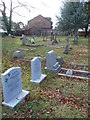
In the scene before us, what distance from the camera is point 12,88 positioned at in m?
3.58

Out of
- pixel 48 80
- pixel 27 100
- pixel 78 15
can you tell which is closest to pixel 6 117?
pixel 27 100

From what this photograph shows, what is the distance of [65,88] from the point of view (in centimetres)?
479

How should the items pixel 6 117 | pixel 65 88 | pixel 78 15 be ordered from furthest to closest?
pixel 78 15 < pixel 65 88 < pixel 6 117

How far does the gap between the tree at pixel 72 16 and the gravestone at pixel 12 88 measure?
52.0 feet

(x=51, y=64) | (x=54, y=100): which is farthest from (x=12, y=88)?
(x=51, y=64)

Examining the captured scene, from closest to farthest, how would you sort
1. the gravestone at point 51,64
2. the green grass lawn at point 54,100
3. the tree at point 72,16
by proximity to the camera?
the green grass lawn at point 54,100 → the gravestone at point 51,64 → the tree at point 72,16

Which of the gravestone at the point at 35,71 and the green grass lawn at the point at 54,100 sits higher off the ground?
the gravestone at the point at 35,71

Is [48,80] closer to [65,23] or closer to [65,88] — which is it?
[65,88]

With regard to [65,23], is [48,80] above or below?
below

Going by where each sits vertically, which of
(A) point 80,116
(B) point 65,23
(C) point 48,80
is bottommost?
(A) point 80,116

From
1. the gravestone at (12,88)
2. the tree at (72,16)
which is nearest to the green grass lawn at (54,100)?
the gravestone at (12,88)

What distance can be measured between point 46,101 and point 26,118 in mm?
926

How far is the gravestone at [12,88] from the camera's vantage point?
3.32m

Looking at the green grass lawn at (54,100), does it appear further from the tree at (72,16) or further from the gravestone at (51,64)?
the tree at (72,16)
